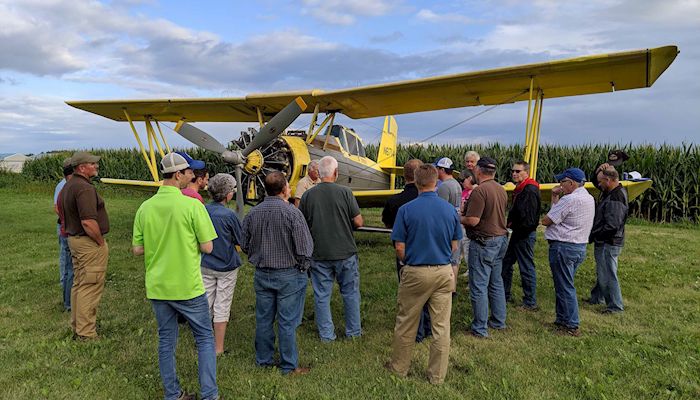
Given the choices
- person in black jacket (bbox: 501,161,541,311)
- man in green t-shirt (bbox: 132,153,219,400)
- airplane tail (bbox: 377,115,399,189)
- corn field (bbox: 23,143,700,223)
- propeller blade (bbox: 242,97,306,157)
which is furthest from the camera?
corn field (bbox: 23,143,700,223)

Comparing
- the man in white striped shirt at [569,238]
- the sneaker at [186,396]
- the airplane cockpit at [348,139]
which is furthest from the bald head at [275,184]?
the airplane cockpit at [348,139]

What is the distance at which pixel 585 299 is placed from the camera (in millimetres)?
6062

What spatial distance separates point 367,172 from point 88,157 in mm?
7204

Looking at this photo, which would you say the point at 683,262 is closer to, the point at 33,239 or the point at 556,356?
the point at 556,356

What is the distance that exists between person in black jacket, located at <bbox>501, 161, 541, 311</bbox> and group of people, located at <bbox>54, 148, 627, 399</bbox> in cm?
2

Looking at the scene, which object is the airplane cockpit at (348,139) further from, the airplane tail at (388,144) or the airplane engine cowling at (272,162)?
Result: the airplane tail at (388,144)

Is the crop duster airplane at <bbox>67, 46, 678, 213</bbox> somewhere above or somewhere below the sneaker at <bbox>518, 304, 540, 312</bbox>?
above

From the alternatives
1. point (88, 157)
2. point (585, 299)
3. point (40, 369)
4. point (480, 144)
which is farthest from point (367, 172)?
point (480, 144)

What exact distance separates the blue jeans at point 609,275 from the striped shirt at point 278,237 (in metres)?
3.79

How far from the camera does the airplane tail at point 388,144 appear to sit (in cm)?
1408

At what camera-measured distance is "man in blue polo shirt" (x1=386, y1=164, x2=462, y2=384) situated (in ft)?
11.7

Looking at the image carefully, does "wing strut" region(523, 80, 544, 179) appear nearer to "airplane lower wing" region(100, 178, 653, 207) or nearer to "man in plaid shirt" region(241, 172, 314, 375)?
"airplane lower wing" region(100, 178, 653, 207)

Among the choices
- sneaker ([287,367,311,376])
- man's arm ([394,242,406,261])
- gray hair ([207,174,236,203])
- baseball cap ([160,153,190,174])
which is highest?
baseball cap ([160,153,190,174])

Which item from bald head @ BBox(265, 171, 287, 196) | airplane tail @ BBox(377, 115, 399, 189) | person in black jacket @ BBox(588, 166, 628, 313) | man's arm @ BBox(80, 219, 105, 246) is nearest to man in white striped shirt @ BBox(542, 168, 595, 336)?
person in black jacket @ BBox(588, 166, 628, 313)
